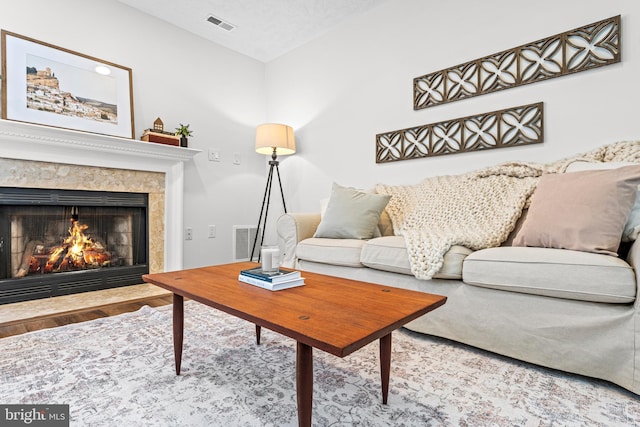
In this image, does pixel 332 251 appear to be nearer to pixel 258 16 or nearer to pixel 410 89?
pixel 410 89

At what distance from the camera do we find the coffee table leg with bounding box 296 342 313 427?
0.83 meters

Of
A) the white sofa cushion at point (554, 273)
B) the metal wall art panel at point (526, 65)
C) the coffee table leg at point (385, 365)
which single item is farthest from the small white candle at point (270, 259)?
the metal wall art panel at point (526, 65)

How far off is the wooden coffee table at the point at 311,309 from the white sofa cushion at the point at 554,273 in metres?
0.52

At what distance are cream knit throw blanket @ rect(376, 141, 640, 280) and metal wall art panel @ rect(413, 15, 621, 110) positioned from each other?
0.56 m

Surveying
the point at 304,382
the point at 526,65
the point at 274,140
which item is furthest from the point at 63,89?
the point at 526,65

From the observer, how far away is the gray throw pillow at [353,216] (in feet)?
7.75

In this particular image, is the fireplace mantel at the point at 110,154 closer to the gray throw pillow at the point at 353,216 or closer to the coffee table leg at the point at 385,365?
the gray throw pillow at the point at 353,216

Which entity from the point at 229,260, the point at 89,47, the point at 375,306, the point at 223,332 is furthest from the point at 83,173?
the point at 375,306

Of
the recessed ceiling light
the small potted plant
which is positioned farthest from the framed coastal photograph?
the small potted plant

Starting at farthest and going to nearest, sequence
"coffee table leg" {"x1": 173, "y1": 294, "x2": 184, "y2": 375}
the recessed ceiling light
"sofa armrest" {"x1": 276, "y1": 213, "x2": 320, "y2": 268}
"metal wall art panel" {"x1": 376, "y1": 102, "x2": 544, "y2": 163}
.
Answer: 1. the recessed ceiling light
2. "sofa armrest" {"x1": 276, "y1": 213, "x2": 320, "y2": 268}
3. "metal wall art panel" {"x1": 376, "y1": 102, "x2": 544, "y2": 163}
4. "coffee table leg" {"x1": 173, "y1": 294, "x2": 184, "y2": 375}

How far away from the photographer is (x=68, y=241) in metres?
2.70

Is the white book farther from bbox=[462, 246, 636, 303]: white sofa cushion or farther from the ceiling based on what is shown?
the ceiling

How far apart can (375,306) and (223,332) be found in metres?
1.11

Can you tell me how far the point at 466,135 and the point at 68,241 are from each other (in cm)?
322
